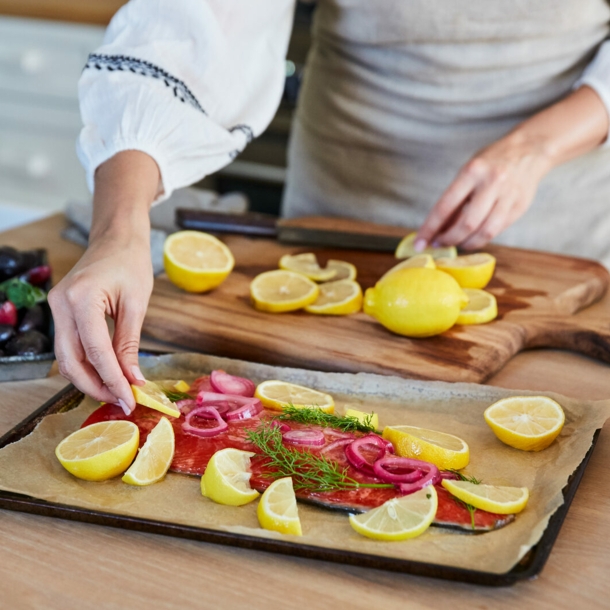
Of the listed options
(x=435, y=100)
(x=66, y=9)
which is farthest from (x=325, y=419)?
(x=66, y=9)

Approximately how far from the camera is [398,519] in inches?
39.2

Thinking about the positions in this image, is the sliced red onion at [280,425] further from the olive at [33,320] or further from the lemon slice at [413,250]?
the lemon slice at [413,250]

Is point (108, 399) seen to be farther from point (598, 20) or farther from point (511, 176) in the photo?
point (598, 20)

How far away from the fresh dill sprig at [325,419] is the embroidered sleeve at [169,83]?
0.59m

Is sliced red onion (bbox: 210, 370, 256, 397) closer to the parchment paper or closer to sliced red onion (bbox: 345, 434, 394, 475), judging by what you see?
the parchment paper

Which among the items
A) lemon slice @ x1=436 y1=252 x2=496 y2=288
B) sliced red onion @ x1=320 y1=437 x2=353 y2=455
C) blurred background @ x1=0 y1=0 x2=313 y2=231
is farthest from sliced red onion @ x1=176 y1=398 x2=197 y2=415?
blurred background @ x1=0 y1=0 x2=313 y2=231

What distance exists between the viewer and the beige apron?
1976 millimetres

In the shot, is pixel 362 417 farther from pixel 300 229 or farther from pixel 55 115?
pixel 55 115

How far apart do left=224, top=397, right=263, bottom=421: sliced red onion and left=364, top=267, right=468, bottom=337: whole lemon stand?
1.36 feet

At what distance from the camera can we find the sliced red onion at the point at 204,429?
48.0 inches

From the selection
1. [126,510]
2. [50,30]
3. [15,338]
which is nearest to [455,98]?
[15,338]

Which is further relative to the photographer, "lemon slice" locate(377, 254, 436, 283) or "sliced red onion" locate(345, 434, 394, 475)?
"lemon slice" locate(377, 254, 436, 283)

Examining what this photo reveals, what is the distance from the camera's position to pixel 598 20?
6.61ft

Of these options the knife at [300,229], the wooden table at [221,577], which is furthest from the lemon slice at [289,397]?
the knife at [300,229]
